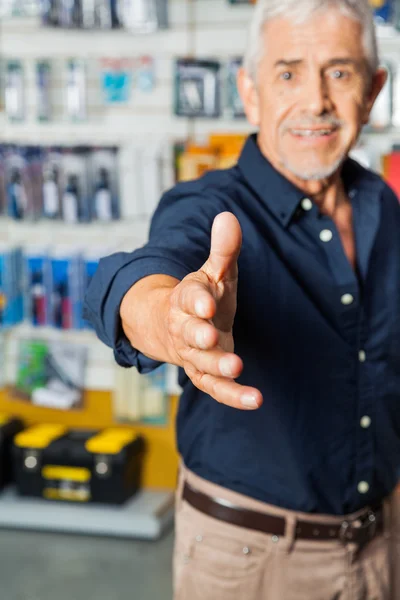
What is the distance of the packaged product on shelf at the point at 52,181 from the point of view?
4102 millimetres

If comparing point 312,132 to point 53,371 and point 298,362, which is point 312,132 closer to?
point 298,362

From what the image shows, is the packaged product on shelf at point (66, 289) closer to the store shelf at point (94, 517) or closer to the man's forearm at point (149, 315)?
the store shelf at point (94, 517)

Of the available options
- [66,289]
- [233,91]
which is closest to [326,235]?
[233,91]

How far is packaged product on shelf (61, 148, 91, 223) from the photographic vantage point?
4070 millimetres

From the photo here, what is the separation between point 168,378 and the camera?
4.22 metres

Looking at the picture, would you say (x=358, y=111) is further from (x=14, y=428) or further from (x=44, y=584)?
(x=14, y=428)

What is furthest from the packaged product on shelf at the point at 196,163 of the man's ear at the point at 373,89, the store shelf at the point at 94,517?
the man's ear at the point at 373,89

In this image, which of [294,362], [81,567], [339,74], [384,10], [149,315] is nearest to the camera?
[149,315]

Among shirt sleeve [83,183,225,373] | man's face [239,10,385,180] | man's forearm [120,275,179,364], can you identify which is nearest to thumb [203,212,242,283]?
man's forearm [120,275,179,364]

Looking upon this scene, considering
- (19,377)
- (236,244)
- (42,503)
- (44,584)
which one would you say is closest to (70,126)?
(19,377)

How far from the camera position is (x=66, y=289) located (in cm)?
415

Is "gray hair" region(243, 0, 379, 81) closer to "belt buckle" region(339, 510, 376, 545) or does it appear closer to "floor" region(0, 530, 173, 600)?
"belt buckle" region(339, 510, 376, 545)

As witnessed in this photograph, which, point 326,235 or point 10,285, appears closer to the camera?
point 326,235

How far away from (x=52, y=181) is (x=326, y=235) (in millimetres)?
2583
